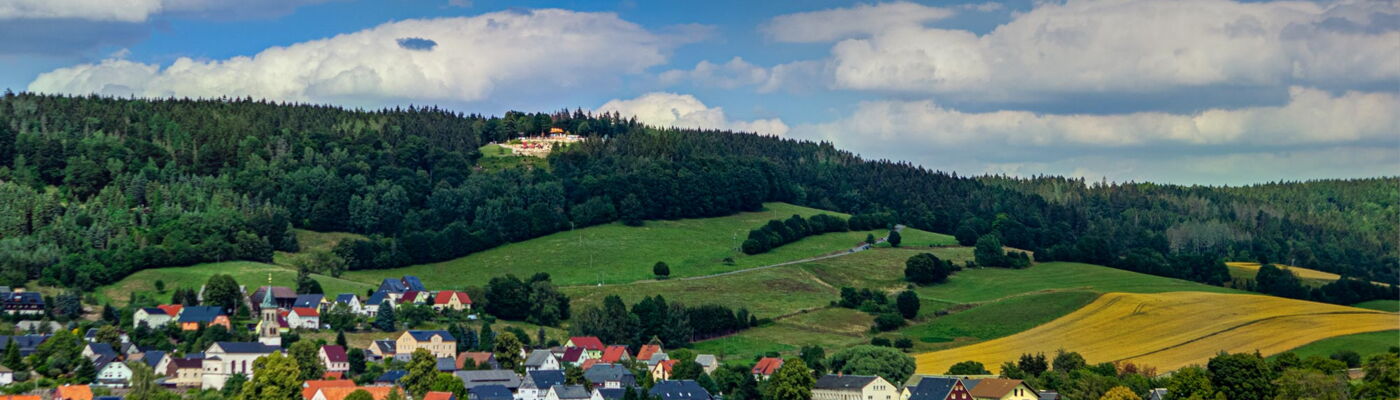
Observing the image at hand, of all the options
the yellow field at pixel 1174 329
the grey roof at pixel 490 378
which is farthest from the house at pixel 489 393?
the yellow field at pixel 1174 329

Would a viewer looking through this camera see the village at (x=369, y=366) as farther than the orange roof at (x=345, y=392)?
Yes

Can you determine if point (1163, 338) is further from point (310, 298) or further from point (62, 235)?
point (62, 235)

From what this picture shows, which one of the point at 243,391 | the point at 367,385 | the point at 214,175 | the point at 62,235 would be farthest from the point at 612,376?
the point at 214,175

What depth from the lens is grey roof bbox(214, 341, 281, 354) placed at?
379 ft

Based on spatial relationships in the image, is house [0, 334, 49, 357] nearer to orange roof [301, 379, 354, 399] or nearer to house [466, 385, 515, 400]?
orange roof [301, 379, 354, 399]

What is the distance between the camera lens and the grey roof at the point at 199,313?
12638cm

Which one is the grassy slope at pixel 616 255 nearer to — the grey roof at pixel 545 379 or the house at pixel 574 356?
the house at pixel 574 356

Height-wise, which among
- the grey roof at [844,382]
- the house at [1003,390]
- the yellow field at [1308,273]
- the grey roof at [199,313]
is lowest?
the grey roof at [844,382]

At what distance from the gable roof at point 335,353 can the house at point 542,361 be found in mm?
13935

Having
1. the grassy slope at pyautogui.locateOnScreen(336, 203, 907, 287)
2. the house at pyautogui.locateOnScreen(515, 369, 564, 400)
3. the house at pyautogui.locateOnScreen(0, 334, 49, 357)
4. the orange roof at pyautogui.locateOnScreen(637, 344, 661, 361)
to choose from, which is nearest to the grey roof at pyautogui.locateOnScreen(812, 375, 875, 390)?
the house at pyautogui.locateOnScreen(515, 369, 564, 400)

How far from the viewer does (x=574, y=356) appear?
124 meters

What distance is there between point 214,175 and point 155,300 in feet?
175

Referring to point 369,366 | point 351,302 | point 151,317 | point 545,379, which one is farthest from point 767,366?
point 151,317

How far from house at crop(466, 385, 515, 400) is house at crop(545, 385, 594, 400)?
9.83 ft
